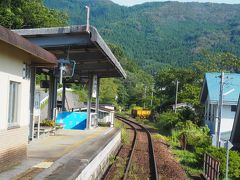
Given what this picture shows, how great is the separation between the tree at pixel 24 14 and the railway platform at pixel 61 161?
1881cm

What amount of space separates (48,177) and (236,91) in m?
28.1

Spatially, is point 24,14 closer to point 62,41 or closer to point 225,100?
point 225,100

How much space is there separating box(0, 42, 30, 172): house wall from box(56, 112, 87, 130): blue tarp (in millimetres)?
12907

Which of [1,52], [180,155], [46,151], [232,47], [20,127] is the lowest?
[180,155]

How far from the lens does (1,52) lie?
338 inches

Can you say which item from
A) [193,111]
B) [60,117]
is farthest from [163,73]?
[60,117]

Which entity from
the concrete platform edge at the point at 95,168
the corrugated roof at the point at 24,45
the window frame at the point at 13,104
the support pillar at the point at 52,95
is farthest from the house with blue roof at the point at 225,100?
the window frame at the point at 13,104

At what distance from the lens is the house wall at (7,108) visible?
875 cm

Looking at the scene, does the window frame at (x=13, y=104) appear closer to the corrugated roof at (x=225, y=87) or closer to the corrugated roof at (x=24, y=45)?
the corrugated roof at (x=24, y=45)

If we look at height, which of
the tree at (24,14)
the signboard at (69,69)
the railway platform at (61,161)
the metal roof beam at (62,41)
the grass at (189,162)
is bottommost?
the grass at (189,162)

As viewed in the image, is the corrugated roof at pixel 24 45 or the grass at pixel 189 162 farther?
the grass at pixel 189 162

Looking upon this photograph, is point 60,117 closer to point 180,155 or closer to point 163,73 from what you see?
point 180,155

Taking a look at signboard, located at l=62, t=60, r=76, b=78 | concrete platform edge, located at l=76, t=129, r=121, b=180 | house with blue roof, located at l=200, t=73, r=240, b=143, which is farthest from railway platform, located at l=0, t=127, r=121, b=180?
house with blue roof, located at l=200, t=73, r=240, b=143

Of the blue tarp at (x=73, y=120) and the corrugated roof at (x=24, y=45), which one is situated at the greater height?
the corrugated roof at (x=24, y=45)
